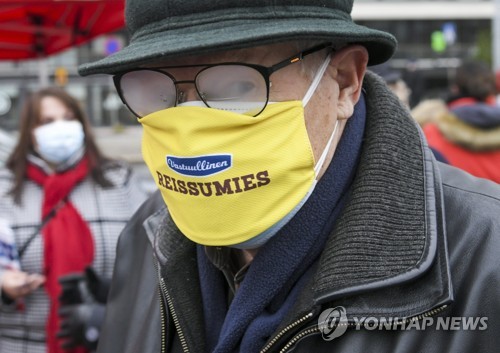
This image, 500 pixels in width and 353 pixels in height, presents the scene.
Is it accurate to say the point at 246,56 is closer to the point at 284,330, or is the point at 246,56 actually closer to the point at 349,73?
the point at 349,73

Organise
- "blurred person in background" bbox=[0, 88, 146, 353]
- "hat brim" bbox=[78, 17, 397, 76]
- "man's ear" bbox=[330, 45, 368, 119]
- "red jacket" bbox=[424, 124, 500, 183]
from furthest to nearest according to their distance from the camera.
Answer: "red jacket" bbox=[424, 124, 500, 183]
"blurred person in background" bbox=[0, 88, 146, 353]
"man's ear" bbox=[330, 45, 368, 119]
"hat brim" bbox=[78, 17, 397, 76]

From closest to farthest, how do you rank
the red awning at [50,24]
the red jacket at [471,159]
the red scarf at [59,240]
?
the red scarf at [59,240], the red jacket at [471,159], the red awning at [50,24]

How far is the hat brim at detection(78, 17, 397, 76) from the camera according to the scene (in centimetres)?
136

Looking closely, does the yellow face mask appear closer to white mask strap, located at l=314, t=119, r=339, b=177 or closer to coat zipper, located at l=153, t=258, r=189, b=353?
white mask strap, located at l=314, t=119, r=339, b=177

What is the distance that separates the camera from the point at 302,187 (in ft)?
5.01

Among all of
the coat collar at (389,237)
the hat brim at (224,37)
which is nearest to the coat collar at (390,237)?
the coat collar at (389,237)

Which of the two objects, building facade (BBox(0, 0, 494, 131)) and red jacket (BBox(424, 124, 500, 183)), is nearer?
red jacket (BBox(424, 124, 500, 183))

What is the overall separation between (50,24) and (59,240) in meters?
3.28

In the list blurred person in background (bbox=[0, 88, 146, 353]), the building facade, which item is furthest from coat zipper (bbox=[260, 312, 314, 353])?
the building facade

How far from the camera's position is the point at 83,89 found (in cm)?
3023

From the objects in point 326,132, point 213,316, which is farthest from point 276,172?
point 213,316

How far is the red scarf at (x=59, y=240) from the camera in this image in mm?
3432

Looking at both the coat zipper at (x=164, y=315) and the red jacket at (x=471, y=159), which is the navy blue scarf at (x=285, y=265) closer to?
the coat zipper at (x=164, y=315)

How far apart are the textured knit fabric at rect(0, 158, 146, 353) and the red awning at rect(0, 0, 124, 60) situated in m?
2.13
